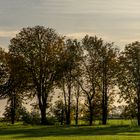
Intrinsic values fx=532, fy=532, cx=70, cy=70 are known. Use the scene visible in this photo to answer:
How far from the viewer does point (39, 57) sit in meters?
114

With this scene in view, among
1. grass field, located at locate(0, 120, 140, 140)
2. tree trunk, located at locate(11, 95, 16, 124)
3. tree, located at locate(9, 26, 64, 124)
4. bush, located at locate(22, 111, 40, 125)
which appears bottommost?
grass field, located at locate(0, 120, 140, 140)

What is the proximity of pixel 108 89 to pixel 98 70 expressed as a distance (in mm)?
4853

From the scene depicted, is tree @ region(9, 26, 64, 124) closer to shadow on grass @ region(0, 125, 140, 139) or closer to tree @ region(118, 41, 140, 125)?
tree @ region(118, 41, 140, 125)

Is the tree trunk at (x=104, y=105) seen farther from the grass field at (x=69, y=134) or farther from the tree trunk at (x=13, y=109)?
the grass field at (x=69, y=134)

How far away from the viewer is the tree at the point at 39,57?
4434 inches

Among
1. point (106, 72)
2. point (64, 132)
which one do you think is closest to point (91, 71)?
point (106, 72)

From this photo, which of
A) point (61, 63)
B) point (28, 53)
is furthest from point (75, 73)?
point (28, 53)

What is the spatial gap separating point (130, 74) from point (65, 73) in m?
14.1

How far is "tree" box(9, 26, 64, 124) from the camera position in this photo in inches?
4434

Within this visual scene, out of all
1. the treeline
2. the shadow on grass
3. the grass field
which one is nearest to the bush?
the treeline

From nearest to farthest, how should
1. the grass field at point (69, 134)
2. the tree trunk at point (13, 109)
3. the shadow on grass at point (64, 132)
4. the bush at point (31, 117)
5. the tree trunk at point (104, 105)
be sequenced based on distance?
1. the grass field at point (69, 134)
2. the shadow on grass at point (64, 132)
3. the bush at point (31, 117)
4. the tree trunk at point (104, 105)
5. the tree trunk at point (13, 109)

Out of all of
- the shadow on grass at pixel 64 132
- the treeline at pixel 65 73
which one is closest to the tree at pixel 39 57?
the treeline at pixel 65 73

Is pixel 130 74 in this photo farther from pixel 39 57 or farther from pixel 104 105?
pixel 39 57

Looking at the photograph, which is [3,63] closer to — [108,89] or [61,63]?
[61,63]
